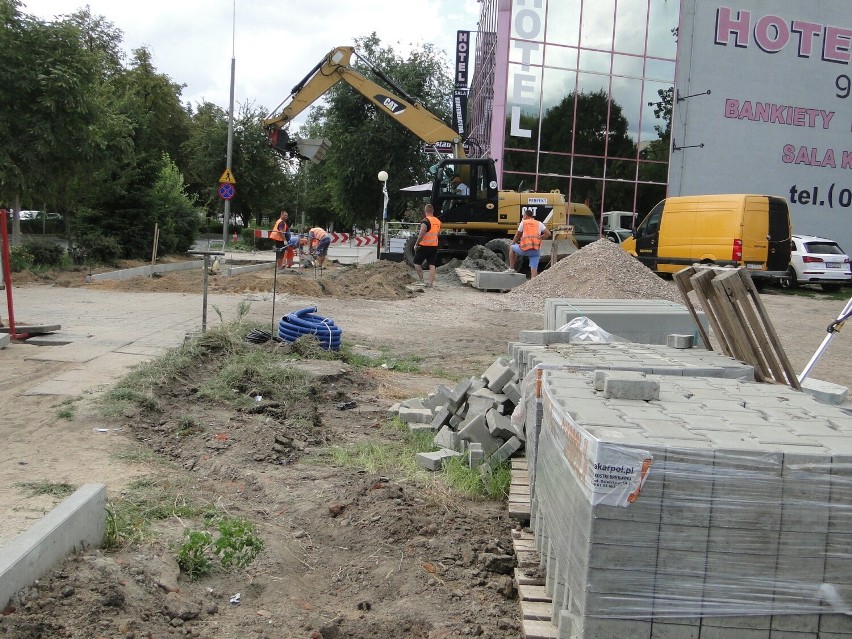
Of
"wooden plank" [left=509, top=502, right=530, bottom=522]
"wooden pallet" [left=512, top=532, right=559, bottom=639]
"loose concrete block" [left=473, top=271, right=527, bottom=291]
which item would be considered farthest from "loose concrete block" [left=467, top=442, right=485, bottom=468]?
"loose concrete block" [left=473, top=271, right=527, bottom=291]

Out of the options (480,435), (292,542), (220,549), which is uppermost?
(480,435)

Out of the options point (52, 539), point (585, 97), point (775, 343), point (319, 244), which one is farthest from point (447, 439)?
point (585, 97)

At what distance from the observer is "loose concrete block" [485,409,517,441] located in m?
5.75

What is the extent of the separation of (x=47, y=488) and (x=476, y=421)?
2881 millimetres

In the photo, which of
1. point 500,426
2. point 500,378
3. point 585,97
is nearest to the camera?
point 500,426

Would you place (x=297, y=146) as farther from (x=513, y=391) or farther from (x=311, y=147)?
(x=513, y=391)

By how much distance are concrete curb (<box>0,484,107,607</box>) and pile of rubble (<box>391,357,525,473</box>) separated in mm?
2554

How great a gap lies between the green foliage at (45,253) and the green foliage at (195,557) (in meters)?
17.9

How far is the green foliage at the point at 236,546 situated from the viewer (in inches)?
160

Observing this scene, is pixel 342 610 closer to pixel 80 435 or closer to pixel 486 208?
pixel 80 435

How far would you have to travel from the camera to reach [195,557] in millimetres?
3971

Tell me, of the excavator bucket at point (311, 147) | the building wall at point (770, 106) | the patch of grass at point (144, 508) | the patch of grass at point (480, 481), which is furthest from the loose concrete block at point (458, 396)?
the building wall at point (770, 106)

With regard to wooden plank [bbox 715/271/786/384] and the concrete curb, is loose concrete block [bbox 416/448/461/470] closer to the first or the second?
wooden plank [bbox 715/271/786/384]

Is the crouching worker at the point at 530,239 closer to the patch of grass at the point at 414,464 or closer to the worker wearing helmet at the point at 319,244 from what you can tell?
the worker wearing helmet at the point at 319,244
